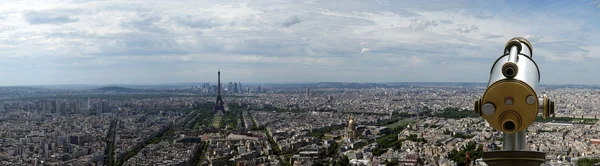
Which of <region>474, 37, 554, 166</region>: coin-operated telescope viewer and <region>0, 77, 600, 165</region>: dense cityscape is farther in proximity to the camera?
<region>0, 77, 600, 165</region>: dense cityscape

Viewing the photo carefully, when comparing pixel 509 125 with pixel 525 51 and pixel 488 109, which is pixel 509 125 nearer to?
pixel 488 109

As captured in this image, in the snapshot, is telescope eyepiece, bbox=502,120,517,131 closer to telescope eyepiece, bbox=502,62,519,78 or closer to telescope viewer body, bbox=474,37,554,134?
telescope viewer body, bbox=474,37,554,134

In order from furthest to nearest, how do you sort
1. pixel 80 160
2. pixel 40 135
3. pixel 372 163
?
pixel 40 135 → pixel 80 160 → pixel 372 163

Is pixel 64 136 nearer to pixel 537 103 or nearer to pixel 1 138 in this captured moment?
pixel 1 138

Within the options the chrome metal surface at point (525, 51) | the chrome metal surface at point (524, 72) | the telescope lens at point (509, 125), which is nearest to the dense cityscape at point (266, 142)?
the chrome metal surface at point (525, 51)

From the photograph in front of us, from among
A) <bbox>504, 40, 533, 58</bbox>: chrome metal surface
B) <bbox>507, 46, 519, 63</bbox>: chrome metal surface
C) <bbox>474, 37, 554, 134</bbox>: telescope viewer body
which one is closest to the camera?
<bbox>474, 37, 554, 134</bbox>: telescope viewer body

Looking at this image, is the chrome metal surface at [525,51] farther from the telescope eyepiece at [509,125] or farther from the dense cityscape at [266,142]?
the dense cityscape at [266,142]

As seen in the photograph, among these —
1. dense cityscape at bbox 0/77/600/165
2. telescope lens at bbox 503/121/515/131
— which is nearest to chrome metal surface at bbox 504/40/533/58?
telescope lens at bbox 503/121/515/131

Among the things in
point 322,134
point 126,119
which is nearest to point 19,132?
point 126,119

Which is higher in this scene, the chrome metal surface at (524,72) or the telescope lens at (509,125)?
the chrome metal surface at (524,72)
